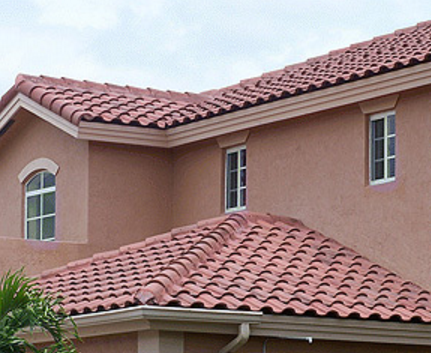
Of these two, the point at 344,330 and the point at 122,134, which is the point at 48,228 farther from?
the point at 344,330

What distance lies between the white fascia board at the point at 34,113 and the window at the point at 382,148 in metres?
5.23

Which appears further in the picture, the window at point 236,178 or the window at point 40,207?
the window at point 40,207

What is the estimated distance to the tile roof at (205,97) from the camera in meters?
20.0

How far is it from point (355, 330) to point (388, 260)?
273cm

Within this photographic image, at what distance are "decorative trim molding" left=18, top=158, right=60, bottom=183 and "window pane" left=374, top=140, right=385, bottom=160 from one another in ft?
20.3

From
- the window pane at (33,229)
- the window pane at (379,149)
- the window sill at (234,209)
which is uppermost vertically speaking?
the window pane at (379,149)

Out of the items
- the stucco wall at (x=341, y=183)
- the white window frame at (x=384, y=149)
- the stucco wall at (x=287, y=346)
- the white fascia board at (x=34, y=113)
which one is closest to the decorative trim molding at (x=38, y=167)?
the white fascia board at (x=34, y=113)

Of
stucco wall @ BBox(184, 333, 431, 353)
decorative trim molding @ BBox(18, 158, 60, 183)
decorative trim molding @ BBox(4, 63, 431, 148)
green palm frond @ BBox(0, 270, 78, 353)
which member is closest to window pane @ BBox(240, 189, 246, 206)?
decorative trim molding @ BBox(4, 63, 431, 148)

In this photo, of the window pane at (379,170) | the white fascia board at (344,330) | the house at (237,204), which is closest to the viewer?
the white fascia board at (344,330)

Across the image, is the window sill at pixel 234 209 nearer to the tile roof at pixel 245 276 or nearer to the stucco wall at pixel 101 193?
the stucco wall at pixel 101 193

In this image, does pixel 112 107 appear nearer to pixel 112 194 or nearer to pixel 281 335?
pixel 112 194

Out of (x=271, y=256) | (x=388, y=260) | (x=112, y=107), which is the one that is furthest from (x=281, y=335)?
(x=112, y=107)

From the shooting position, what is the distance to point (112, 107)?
21.8 meters

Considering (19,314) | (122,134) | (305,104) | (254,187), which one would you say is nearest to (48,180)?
(122,134)
